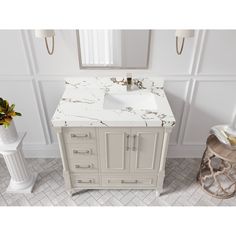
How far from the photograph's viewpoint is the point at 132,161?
83.9 inches

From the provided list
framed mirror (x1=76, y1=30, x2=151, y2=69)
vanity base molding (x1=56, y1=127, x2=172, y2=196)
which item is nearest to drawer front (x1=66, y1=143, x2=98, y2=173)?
vanity base molding (x1=56, y1=127, x2=172, y2=196)

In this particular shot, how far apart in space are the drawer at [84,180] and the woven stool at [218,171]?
1153 mm

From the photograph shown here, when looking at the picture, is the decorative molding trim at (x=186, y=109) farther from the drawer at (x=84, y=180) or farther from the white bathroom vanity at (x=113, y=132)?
the drawer at (x=84, y=180)

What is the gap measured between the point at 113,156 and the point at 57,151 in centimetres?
105

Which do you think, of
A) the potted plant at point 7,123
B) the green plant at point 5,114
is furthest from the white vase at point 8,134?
the green plant at point 5,114

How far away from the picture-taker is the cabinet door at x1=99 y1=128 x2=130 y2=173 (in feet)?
6.36

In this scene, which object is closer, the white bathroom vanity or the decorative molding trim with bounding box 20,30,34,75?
the white bathroom vanity

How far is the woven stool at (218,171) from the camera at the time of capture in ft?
7.13

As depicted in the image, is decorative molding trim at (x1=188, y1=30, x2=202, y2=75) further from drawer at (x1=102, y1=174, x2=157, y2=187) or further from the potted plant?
the potted plant

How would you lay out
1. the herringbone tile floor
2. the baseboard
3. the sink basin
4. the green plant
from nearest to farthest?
the green plant, the sink basin, the herringbone tile floor, the baseboard

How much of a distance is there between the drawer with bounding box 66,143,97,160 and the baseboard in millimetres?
821

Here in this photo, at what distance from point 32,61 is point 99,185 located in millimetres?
1418

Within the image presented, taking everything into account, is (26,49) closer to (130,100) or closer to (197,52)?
(130,100)

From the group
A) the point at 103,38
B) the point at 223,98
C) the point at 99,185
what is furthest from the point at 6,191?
the point at 223,98
